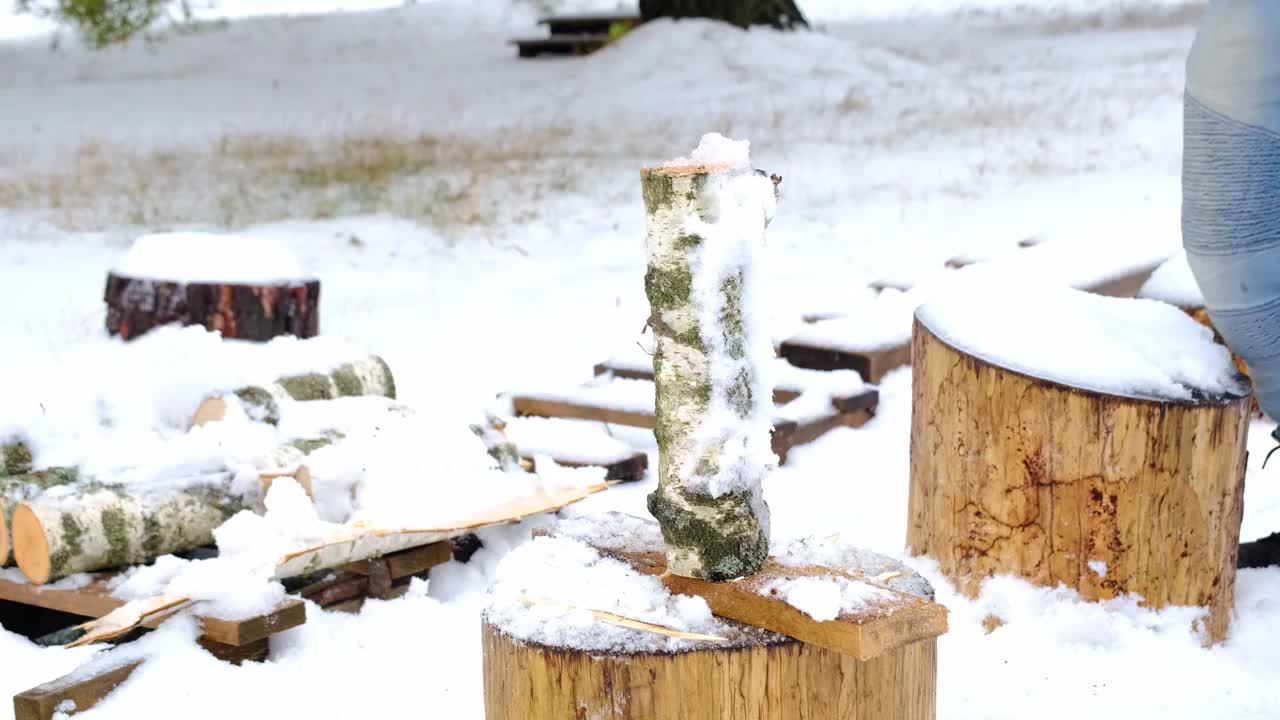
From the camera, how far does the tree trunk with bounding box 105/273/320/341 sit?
17.3 feet

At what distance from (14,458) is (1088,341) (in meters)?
2.70

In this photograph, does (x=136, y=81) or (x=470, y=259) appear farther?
(x=136, y=81)

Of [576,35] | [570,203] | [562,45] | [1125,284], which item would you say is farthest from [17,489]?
[576,35]

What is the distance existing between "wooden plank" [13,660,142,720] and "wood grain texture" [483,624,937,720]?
4.08 ft

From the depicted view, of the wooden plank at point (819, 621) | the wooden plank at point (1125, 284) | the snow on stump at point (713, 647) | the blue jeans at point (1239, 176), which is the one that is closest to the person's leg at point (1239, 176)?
the blue jeans at point (1239, 176)

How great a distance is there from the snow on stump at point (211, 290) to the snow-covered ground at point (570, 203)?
0.57 metres

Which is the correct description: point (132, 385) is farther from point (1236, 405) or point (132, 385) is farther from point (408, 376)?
point (1236, 405)

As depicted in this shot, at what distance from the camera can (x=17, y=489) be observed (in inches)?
133

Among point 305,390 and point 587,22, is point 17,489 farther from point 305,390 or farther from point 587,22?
point 587,22

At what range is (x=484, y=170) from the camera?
427 inches

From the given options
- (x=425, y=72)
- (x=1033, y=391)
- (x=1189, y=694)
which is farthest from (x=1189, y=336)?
(x=425, y=72)

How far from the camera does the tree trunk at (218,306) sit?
5.26 m

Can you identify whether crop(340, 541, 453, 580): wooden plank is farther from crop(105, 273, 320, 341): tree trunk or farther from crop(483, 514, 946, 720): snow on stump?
crop(105, 273, 320, 341): tree trunk

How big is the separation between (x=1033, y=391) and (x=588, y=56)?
13.0m
